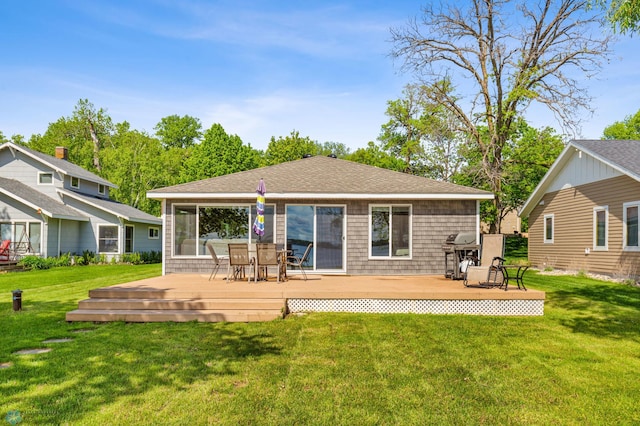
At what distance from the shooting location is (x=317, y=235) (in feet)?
37.1

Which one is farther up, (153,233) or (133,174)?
(133,174)

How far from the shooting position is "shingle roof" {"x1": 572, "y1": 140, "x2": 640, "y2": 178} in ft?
39.9

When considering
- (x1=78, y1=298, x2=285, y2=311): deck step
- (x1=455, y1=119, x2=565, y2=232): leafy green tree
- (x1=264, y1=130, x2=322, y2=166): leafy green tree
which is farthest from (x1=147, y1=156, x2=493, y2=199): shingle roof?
(x1=264, y1=130, x2=322, y2=166): leafy green tree

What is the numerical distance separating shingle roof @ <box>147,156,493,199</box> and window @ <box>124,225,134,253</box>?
36.7 ft

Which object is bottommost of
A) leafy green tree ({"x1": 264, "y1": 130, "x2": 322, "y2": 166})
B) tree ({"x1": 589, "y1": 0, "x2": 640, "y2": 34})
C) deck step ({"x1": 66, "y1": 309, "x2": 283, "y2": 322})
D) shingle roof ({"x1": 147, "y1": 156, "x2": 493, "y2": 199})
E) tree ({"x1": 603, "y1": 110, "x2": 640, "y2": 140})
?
deck step ({"x1": 66, "y1": 309, "x2": 283, "y2": 322})

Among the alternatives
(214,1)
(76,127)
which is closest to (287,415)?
(214,1)

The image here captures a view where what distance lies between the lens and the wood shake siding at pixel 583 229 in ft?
41.3

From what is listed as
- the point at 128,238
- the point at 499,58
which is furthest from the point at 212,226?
the point at 499,58

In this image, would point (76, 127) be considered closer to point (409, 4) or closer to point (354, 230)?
point (409, 4)

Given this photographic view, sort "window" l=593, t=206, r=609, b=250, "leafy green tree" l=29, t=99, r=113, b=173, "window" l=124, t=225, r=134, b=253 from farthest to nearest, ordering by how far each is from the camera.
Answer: "leafy green tree" l=29, t=99, r=113, b=173
"window" l=124, t=225, r=134, b=253
"window" l=593, t=206, r=609, b=250

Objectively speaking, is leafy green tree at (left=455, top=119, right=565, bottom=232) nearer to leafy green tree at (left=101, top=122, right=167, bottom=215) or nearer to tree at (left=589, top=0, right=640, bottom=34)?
tree at (left=589, top=0, right=640, bottom=34)

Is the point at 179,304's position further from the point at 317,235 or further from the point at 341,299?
the point at 317,235

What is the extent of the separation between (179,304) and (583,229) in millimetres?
13122

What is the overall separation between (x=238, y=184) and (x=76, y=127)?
115 feet
